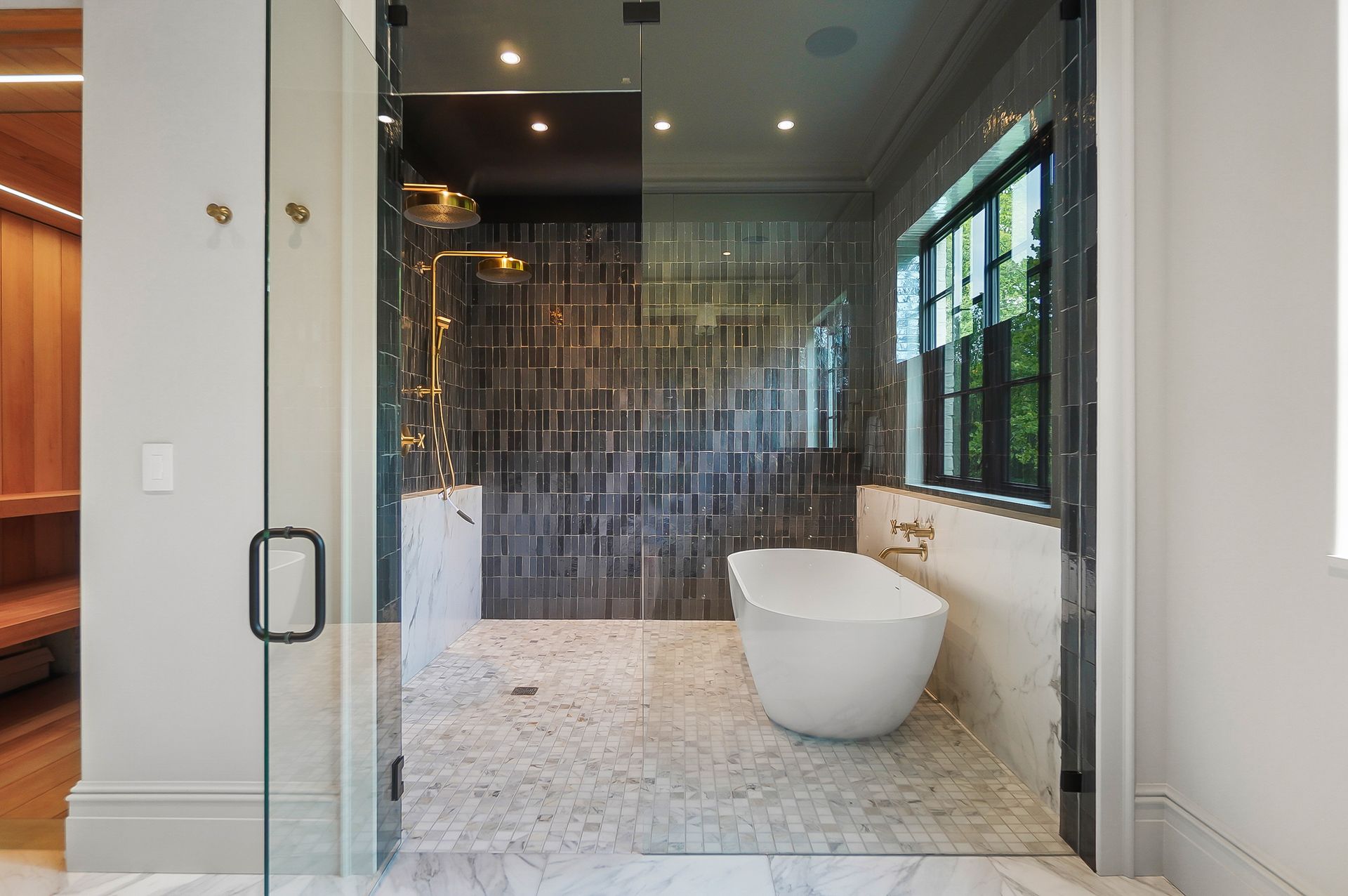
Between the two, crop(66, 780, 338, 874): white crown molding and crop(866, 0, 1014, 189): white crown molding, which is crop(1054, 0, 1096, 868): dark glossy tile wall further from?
crop(66, 780, 338, 874): white crown molding

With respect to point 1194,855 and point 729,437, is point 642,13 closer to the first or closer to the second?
point 729,437

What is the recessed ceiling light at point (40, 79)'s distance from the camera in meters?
1.94

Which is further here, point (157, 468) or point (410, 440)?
point (410, 440)

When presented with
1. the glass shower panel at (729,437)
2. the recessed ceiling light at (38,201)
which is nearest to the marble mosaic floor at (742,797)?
the glass shower panel at (729,437)

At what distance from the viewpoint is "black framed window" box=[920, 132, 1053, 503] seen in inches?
70.1

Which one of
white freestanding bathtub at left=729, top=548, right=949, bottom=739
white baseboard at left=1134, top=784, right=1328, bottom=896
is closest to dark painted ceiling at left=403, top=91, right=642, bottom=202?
white freestanding bathtub at left=729, top=548, right=949, bottom=739

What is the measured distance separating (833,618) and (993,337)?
878 mm

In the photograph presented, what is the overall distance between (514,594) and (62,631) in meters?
A: 2.24

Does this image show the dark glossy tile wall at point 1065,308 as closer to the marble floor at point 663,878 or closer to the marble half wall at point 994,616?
the marble half wall at point 994,616

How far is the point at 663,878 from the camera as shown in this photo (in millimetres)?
1708

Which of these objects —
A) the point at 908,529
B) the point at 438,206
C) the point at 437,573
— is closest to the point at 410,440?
the point at 437,573

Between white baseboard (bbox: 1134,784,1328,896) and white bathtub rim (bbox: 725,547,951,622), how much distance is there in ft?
2.27

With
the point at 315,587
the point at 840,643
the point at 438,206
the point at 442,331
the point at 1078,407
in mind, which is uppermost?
the point at 438,206

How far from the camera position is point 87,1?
177 centimetres
